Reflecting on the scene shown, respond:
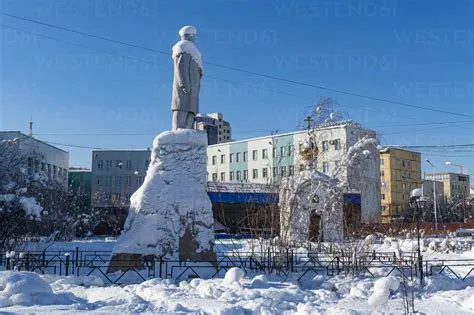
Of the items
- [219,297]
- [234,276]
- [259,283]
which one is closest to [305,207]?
[259,283]

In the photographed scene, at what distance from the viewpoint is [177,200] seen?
13938 millimetres

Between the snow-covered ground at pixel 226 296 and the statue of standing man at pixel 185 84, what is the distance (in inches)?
197

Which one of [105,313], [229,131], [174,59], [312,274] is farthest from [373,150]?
[229,131]

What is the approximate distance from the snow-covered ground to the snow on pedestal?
150 centimetres

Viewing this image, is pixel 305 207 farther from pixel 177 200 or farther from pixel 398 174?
pixel 398 174

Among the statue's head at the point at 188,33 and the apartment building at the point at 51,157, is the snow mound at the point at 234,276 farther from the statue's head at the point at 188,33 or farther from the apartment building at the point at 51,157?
the apartment building at the point at 51,157

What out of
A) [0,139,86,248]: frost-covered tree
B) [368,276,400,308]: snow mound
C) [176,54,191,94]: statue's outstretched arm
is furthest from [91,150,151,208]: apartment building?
[368,276,400,308]: snow mound

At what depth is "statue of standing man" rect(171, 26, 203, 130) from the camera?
14.8 metres

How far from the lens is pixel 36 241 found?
867 inches

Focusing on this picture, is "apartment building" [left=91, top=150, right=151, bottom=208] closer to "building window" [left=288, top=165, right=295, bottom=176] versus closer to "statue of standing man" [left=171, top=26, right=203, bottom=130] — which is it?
"building window" [left=288, top=165, right=295, bottom=176]

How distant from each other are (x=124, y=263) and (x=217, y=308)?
195 inches

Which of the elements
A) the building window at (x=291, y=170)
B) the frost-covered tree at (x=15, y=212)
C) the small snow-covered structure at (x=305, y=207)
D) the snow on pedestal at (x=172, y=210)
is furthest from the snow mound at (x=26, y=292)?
the building window at (x=291, y=170)

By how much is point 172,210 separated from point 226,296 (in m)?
4.02

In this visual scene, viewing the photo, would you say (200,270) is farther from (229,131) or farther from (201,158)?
(229,131)
